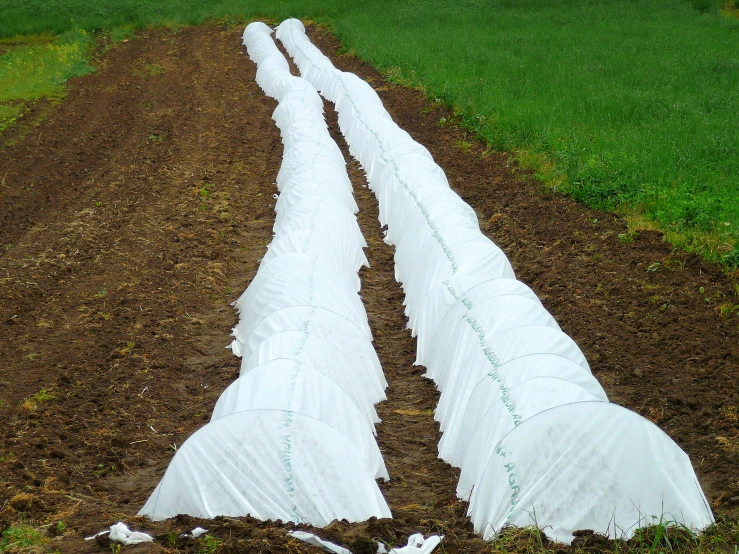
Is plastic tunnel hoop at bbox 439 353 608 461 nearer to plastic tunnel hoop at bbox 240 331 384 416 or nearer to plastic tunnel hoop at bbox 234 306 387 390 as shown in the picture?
plastic tunnel hoop at bbox 240 331 384 416

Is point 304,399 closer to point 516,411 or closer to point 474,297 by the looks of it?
point 516,411

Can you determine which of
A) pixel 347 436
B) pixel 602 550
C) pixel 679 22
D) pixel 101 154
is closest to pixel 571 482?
pixel 602 550

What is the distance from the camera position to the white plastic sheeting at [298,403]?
13.1 ft

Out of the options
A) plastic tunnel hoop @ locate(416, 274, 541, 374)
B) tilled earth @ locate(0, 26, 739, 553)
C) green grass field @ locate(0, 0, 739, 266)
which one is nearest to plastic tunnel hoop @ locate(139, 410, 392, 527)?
tilled earth @ locate(0, 26, 739, 553)

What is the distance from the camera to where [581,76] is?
47.4ft

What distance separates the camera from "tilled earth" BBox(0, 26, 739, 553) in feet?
15.6

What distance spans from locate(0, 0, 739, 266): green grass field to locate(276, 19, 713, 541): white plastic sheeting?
226 centimetres

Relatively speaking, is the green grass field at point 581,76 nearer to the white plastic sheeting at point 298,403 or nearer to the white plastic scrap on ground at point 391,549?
the white plastic sheeting at point 298,403

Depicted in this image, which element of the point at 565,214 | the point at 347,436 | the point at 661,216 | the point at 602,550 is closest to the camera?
the point at 602,550

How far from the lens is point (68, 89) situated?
1792 centimetres

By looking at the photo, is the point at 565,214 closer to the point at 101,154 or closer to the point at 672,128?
the point at 672,128

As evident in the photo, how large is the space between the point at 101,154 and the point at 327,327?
8324mm

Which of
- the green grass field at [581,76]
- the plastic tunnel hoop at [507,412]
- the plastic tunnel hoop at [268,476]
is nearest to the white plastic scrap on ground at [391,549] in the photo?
the plastic tunnel hoop at [268,476]

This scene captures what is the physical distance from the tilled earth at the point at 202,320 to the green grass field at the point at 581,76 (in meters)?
0.50
